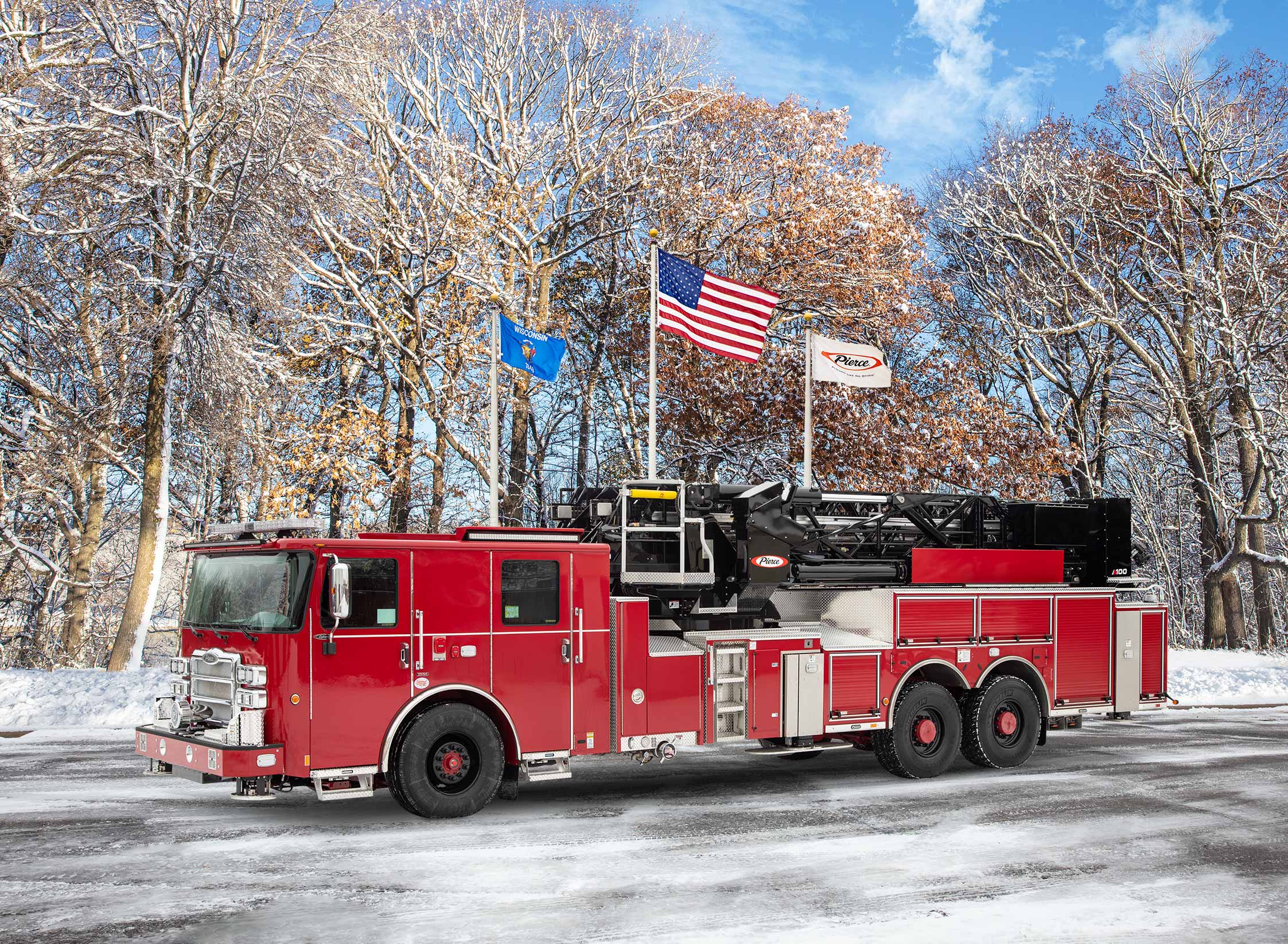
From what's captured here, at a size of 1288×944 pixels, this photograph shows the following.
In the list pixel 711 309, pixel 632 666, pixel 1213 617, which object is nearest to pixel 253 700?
pixel 632 666

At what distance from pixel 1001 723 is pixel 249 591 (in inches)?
325

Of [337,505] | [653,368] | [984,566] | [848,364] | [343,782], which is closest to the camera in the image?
[343,782]

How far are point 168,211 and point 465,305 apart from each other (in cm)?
700

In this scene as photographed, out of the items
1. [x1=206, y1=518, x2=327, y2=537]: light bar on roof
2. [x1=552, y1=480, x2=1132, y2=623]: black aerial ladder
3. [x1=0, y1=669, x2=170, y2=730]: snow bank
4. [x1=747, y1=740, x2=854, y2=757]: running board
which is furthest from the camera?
[x1=0, y1=669, x2=170, y2=730]: snow bank

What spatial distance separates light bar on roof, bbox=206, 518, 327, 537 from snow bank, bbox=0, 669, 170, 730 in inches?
265

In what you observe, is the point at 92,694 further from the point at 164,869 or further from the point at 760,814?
the point at 760,814

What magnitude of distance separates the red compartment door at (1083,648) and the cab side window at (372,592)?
796 centimetres

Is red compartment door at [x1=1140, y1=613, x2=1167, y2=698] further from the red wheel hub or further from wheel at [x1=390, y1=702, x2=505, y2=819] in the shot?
wheel at [x1=390, y1=702, x2=505, y2=819]

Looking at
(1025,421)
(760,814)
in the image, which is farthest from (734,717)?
(1025,421)

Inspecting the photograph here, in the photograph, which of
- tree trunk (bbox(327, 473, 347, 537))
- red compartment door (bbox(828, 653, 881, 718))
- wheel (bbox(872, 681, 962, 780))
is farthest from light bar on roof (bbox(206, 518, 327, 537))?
tree trunk (bbox(327, 473, 347, 537))

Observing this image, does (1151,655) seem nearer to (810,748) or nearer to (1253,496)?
(810,748)

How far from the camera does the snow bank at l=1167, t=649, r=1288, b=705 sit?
65.8 feet

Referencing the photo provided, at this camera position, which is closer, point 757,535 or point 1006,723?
point 757,535

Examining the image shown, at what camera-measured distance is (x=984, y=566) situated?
1295cm
